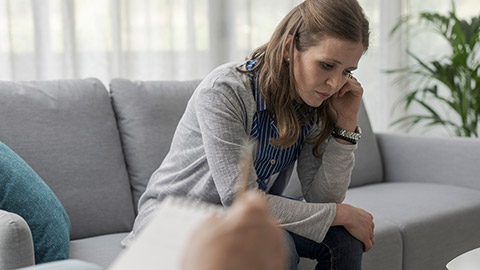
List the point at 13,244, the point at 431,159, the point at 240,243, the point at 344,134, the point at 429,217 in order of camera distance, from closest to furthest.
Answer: the point at 240,243, the point at 13,244, the point at 344,134, the point at 429,217, the point at 431,159

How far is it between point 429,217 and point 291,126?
2.63 feet

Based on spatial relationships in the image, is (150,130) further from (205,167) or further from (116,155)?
(205,167)

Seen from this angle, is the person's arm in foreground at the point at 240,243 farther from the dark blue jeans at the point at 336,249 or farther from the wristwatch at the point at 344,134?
the wristwatch at the point at 344,134

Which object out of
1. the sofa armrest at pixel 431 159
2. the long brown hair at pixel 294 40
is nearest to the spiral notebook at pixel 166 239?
the long brown hair at pixel 294 40

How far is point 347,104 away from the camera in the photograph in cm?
148

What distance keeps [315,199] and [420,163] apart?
3.43ft

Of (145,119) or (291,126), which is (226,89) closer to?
(291,126)

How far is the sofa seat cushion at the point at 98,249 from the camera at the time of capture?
143 centimetres

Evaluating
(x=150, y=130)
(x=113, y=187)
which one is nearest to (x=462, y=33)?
(x=150, y=130)

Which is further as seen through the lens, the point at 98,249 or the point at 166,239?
the point at 98,249

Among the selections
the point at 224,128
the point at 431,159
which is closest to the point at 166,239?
the point at 224,128

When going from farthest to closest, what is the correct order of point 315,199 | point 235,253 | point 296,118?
point 315,199
point 296,118
point 235,253

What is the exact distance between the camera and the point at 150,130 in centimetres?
191

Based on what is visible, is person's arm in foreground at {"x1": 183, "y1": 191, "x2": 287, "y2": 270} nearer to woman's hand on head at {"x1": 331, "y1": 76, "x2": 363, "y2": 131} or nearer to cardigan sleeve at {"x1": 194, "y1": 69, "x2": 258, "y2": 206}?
cardigan sleeve at {"x1": 194, "y1": 69, "x2": 258, "y2": 206}
